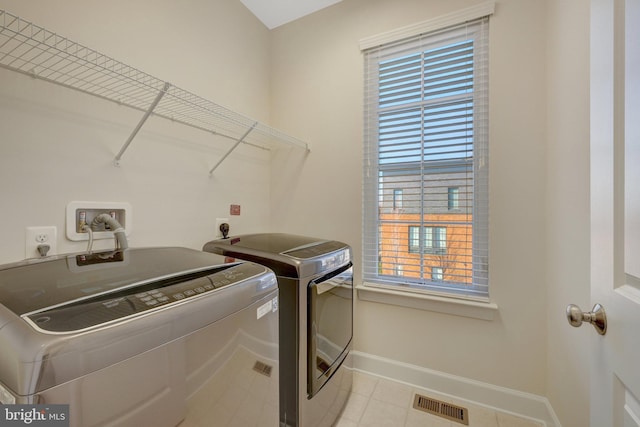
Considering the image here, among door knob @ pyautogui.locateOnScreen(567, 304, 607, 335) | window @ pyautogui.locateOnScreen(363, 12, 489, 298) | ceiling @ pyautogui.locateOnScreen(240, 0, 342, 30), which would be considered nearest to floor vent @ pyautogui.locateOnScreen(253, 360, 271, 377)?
door knob @ pyautogui.locateOnScreen(567, 304, 607, 335)

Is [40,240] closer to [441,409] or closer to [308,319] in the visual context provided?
[308,319]

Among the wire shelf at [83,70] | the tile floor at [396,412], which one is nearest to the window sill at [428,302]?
the tile floor at [396,412]

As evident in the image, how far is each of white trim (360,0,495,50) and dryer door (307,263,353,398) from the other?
156cm

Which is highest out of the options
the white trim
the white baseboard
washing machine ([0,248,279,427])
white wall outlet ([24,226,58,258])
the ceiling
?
the ceiling

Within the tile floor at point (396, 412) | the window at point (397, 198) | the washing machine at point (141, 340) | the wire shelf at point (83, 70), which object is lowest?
the tile floor at point (396, 412)

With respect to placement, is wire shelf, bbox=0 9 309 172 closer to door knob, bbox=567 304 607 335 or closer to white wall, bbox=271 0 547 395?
white wall, bbox=271 0 547 395

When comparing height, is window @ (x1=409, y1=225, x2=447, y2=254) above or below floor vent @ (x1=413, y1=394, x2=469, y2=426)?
above

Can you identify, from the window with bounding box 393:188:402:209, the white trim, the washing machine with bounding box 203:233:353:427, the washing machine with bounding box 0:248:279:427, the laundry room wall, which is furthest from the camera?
the window with bounding box 393:188:402:209

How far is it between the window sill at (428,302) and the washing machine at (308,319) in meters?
0.42

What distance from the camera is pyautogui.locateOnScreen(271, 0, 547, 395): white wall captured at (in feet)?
5.05

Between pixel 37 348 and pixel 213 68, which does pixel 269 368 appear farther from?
pixel 213 68

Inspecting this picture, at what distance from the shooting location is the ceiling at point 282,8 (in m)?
2.04

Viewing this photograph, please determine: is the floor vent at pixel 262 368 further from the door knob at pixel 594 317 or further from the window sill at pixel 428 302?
the window sill at pixel 428 302

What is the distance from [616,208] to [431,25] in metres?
1.66
